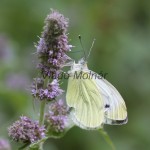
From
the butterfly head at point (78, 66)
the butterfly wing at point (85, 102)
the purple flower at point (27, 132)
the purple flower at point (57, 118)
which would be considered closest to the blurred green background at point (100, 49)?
the butterfly wing at point (85, 102)

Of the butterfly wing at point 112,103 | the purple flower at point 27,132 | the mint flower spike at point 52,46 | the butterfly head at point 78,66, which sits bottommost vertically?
the purple flower at point 27,132

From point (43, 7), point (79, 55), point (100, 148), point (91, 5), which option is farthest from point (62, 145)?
point (91, 5)

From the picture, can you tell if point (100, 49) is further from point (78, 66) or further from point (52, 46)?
point (52, 46)

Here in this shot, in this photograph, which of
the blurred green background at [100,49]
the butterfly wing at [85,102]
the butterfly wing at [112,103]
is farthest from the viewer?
the blurred green background at [100,49]

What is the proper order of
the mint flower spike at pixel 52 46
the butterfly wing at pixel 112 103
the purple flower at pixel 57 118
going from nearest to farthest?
the mint flower spike at pixel 52 46 < the purple flower at pixel 57 118 < the butterfly wing at pixel 112 103

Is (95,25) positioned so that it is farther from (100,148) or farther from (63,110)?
(63,110)

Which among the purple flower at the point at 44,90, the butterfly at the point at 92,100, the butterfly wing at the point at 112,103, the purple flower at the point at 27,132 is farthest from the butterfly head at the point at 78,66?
the purple flower at the point at 27,132

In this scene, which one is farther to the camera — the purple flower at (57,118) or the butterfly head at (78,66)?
→ the butterfly head at (78,66)

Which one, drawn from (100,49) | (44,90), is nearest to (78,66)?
(44,90)

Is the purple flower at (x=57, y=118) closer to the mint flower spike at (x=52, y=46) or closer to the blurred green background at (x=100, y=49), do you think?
the mint flower spike at (x=52, y=46)

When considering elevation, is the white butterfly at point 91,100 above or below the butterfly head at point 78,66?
below
